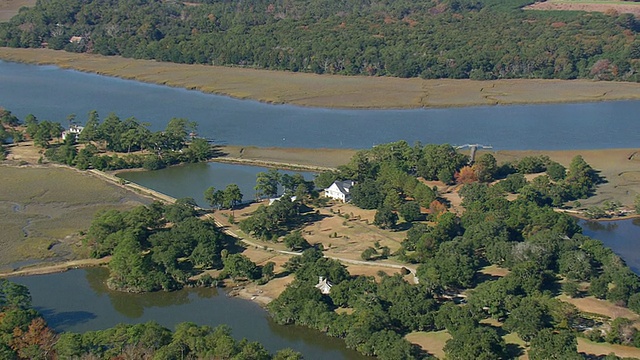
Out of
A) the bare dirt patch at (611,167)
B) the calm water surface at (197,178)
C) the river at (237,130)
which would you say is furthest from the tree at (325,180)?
the bare dirt patch at (611,167)

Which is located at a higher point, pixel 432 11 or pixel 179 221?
pixel 432 11

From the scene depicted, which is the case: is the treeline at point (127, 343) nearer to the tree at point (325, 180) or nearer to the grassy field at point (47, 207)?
the grassy field at point (47, 207)

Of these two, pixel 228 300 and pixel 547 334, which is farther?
pixel 228 300

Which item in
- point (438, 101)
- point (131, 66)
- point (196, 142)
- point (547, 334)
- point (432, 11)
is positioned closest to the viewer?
point (547, 334)

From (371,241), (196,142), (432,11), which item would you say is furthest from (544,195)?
(432,11)

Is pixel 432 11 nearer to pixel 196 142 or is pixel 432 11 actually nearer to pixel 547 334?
pixel 196 142

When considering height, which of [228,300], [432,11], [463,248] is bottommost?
[228,300]

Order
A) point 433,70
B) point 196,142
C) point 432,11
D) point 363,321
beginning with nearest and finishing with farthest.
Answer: point 363,321
point 196,142
point 433,70
point 432,11

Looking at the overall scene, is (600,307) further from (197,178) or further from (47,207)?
(47,207)
